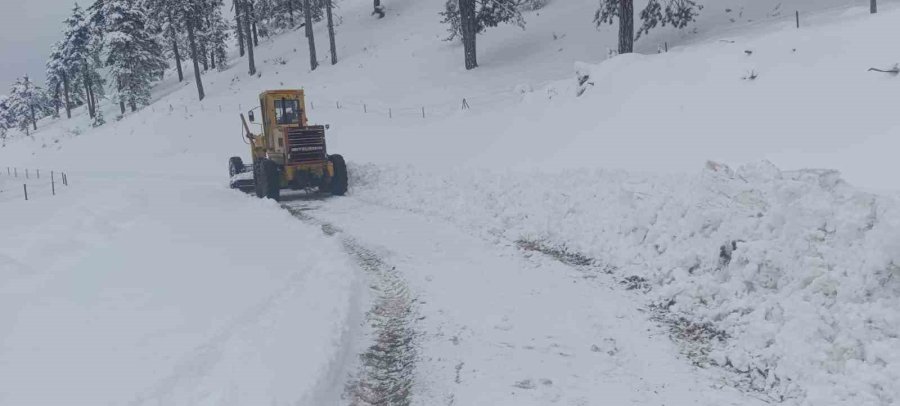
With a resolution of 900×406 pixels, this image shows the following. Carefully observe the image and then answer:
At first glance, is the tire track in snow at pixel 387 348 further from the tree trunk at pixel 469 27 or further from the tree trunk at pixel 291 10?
the tree trunk at pixel 291 10

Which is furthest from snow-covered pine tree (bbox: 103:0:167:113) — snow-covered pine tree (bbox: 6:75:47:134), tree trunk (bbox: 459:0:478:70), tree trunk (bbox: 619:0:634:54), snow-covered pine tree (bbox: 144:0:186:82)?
snow-covered pine tree (bbox: 6:75:47:134)

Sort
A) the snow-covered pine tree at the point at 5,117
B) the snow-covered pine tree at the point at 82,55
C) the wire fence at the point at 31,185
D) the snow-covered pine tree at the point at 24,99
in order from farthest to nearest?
1. the snow-covered pine tree at the point at 5,117
2. the snow-covered pine tree at the point at 24,99
3. the snow-covered pine tree at the point at 82,55
4. the wire fence at the point at 31,185

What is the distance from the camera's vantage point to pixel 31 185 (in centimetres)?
2988

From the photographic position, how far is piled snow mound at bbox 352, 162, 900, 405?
4383 millimetres

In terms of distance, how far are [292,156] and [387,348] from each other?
11935mm

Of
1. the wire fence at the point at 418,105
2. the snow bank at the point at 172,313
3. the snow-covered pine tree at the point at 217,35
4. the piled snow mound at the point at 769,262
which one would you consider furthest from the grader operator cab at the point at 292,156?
the snow-covered pine tree at the point at 217,35

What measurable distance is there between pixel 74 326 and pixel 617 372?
5437 millimetres

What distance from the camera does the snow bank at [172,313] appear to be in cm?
459

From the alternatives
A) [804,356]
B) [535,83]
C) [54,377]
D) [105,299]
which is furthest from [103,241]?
[535,83]

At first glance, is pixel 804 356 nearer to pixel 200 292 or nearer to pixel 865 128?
pixel 200 292

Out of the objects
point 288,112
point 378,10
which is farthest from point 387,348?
point 378,10

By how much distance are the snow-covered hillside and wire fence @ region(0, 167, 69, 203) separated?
5.69 m

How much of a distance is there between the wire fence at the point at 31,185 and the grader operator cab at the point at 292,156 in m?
11.4

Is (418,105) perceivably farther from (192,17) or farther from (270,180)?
(192,17)
